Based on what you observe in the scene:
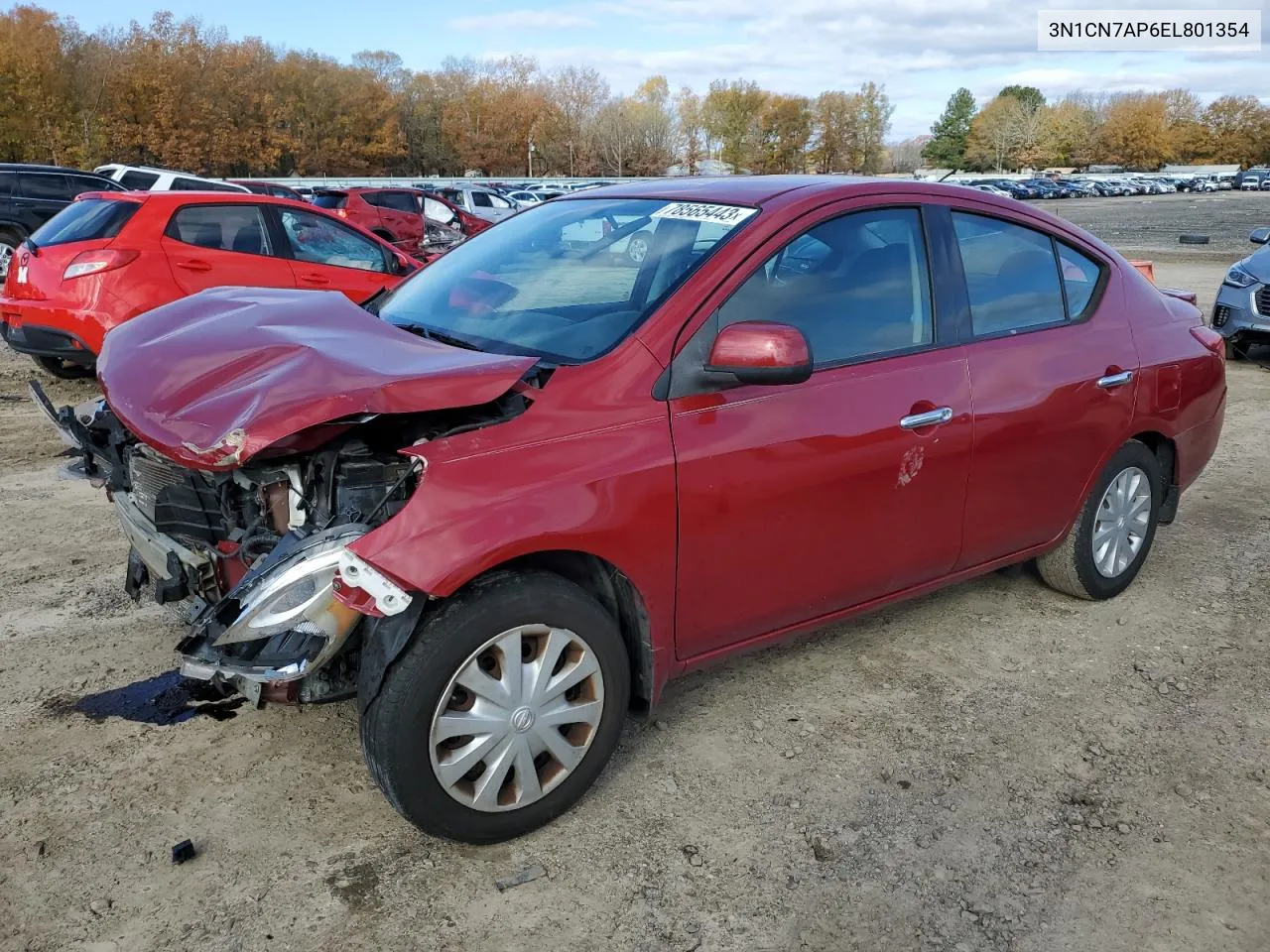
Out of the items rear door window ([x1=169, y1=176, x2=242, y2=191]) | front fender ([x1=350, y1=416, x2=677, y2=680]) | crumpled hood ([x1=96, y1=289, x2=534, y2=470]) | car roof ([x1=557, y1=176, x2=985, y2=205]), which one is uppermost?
rear door window ([x1=169, y1=176, x2=242, y2=191])

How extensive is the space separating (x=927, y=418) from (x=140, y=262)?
20.7ft

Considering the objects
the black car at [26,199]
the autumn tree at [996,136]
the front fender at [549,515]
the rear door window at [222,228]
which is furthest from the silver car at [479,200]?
the autumn tree at [996,136]

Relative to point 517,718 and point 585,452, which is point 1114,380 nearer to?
point 585,452

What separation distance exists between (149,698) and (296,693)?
1161mm

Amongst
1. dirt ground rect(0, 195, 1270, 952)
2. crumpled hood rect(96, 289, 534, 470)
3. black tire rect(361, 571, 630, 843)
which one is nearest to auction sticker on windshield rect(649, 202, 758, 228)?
crumpled hood rect(96, 289, 534, 470)

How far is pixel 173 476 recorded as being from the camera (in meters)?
3.08

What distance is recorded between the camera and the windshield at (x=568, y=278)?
316 cm

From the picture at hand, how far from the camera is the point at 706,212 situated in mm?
3404

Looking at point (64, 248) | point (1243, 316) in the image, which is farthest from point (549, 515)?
point (1243, 316)

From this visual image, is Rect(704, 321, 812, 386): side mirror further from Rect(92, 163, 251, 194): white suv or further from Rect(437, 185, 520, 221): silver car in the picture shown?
Rect(437, 185, 520, 221): silver car

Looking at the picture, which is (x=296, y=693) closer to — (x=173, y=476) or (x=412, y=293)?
(x=173, y=476)

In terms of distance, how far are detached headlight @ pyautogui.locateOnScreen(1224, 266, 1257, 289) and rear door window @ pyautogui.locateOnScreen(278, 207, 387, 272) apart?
8.51 meters

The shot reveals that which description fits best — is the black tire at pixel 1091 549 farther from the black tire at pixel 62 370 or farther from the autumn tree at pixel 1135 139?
the autumn tree at pixel 1135 139

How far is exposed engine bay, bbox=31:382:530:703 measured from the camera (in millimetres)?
2580
